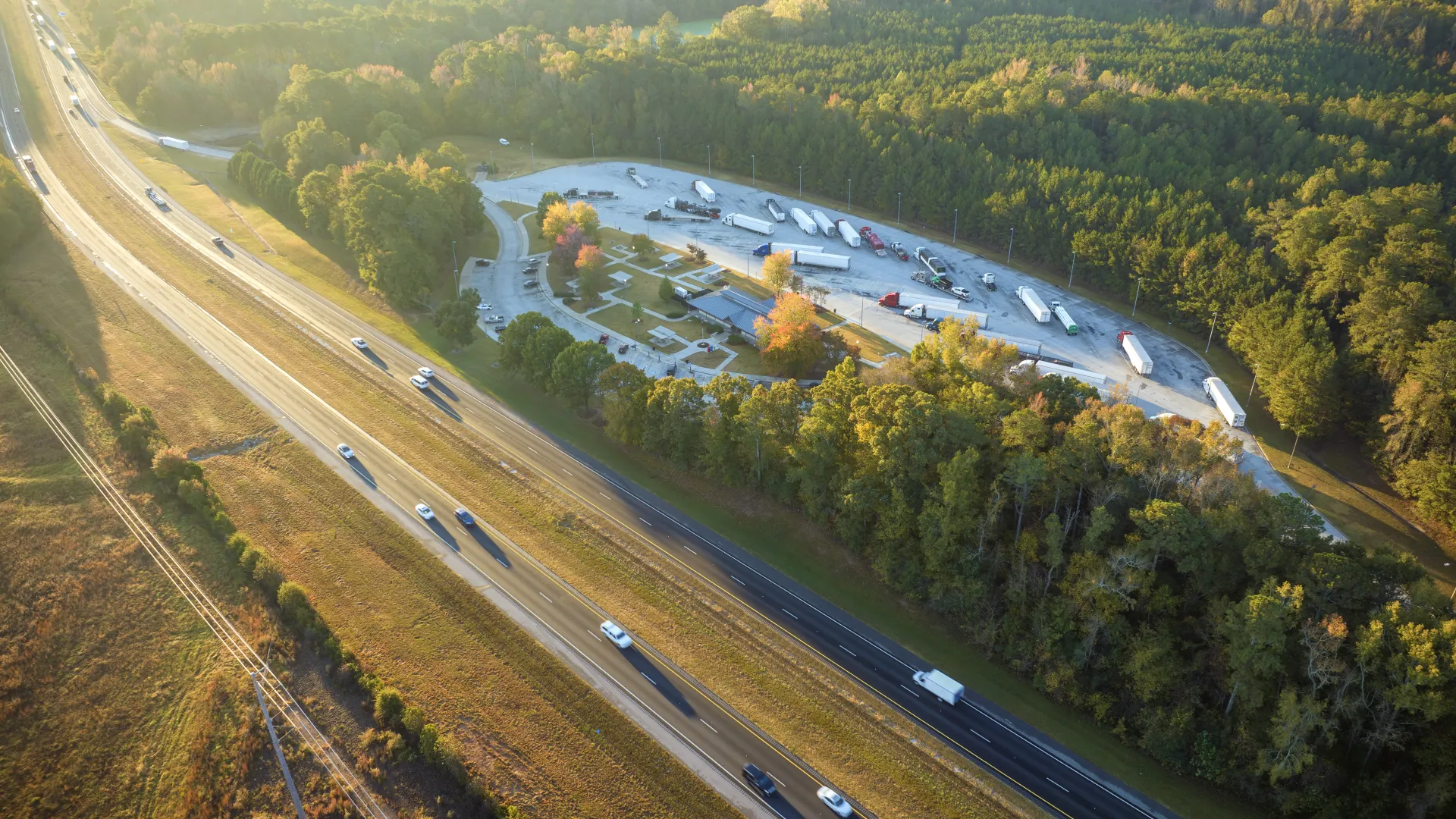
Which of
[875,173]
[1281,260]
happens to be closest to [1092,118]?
[875,173]

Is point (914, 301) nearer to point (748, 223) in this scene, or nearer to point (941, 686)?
point (748, 223)

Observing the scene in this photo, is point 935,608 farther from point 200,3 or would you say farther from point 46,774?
point 200,3

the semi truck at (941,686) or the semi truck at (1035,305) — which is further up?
the semi truck at (1035,305)

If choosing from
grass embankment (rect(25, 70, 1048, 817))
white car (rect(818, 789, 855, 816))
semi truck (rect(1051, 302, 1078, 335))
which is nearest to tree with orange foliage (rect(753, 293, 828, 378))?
grass embankment (rect(25, 70, 1048, 817))

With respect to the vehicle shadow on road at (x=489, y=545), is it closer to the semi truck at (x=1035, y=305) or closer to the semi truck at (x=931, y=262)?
the semi truck at (x=1035, y=305)

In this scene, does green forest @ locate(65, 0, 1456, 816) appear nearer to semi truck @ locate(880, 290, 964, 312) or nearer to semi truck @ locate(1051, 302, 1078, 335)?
semi truck @ locate(1051, 302, 1078, 335)

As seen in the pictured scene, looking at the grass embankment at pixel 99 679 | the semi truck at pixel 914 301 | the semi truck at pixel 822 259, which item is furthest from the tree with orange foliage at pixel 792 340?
the grass embankment at pixel 99 679

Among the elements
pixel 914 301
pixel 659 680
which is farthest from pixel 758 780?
pixel 914 301

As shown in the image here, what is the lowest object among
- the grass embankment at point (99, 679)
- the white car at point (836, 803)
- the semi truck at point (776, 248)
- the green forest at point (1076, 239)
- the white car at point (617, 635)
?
the white car at point (836, 803)
